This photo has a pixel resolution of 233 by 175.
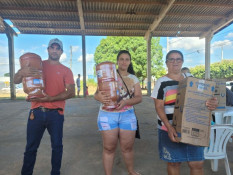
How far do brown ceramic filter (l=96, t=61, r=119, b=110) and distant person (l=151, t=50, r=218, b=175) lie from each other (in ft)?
1.25

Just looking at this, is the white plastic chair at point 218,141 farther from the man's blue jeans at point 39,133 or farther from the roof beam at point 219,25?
the roof beam at point 219,25

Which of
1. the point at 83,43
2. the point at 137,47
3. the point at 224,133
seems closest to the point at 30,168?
the point at 224,133

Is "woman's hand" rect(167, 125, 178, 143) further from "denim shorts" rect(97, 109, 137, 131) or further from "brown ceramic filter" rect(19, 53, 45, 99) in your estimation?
"brown ceramic filter" rect(19, 53, 45, 99)

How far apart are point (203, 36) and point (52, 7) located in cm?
1000

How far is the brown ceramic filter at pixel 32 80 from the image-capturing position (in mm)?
1762

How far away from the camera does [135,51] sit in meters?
21.4

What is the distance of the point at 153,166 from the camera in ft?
8.34

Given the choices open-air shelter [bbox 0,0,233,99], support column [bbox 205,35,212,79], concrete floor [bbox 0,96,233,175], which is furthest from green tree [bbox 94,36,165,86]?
concrete floor [bbox 0,96,233,175]

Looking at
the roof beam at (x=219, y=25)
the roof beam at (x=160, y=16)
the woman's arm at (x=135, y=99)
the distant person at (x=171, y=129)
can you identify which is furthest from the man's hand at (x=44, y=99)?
the roof beam at (x=219, y=25)

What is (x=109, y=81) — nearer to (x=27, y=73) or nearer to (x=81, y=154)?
(x=27, y=73)

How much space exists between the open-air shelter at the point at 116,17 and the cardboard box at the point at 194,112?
308 inches

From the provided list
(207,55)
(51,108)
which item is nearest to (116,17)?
(207,55)

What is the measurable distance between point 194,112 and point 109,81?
0.78 meters

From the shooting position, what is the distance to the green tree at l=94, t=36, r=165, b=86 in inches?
834
